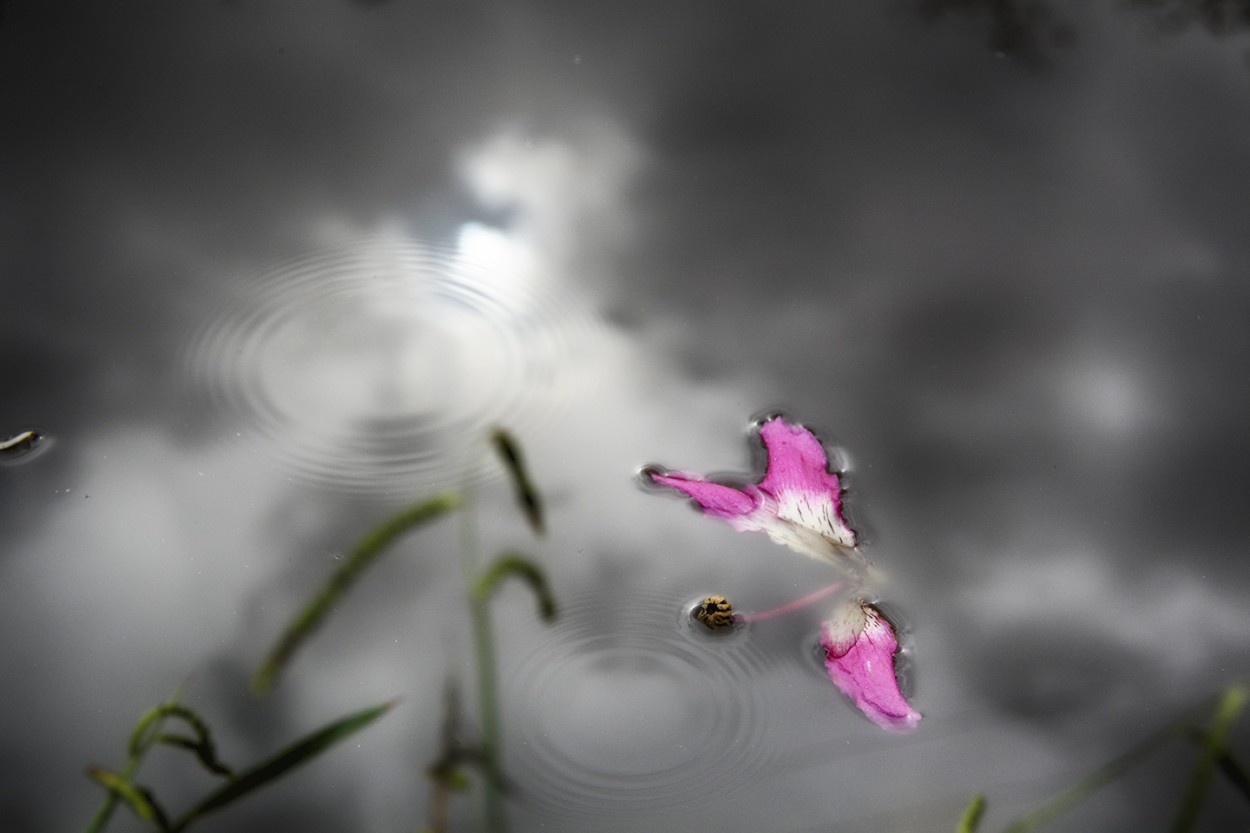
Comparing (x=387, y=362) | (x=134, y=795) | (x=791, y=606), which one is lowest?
(x=134, y=795)

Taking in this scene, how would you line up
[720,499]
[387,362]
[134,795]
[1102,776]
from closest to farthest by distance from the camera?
→ [134,795]
[1102,776]
[720,499]
[387,362]

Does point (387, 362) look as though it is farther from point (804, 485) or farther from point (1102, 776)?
point (1102, 776)

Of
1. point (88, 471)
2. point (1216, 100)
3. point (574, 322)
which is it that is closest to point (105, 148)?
point (88, 471)

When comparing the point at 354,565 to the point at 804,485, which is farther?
the point at 804,485

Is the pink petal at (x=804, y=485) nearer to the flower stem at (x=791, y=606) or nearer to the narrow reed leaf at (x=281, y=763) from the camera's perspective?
the flower stem at (x=791, y=606)

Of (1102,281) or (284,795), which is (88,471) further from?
(1102,281)

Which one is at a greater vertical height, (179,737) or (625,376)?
(625,376)

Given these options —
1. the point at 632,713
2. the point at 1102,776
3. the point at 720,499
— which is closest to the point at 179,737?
the point at 632,713

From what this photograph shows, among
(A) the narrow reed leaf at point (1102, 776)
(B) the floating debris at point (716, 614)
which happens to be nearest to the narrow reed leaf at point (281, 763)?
(B) the floating debris at point (716, 614)
